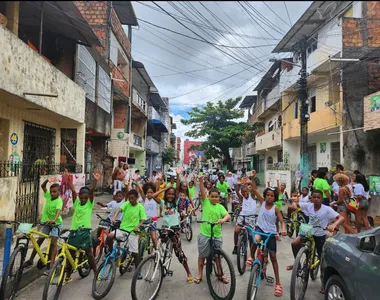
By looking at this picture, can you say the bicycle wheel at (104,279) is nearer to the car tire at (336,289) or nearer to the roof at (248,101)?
the car tire at (336,289)

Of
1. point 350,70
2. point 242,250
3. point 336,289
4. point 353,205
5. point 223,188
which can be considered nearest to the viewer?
point 336,289

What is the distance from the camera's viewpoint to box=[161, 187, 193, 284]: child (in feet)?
15.8

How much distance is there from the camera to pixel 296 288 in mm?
4090

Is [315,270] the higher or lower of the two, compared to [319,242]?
lower

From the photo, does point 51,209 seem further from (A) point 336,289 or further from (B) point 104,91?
(B) point 104,91

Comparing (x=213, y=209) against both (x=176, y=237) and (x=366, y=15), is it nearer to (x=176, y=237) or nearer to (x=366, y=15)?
(x=176, y=237)

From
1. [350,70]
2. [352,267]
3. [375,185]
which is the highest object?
[350,70]

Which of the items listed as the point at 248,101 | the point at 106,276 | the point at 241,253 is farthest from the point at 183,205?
the point at 248,101

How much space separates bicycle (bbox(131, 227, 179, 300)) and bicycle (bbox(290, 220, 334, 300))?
1821 mm

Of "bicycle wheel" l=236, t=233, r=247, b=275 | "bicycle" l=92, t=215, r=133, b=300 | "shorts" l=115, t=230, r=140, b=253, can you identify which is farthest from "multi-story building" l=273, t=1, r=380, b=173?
"bicycle" l=92, t=215, r=133, b=300

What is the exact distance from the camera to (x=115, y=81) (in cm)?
1703

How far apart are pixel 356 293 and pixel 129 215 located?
327cm

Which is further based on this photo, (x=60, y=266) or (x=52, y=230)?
(x=52, y=230)

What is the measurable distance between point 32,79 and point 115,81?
384 inches
